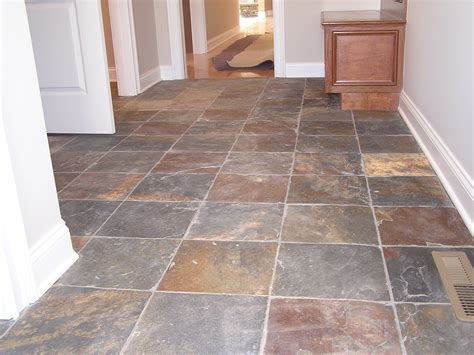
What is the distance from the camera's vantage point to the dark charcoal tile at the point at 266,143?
2.94 metres

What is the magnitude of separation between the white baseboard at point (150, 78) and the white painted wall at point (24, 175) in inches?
117

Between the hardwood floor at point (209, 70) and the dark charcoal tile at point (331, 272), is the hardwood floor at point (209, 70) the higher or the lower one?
the higher one

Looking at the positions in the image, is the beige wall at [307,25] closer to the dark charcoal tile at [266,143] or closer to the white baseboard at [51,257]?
the dark charcoal tile at [266,143]

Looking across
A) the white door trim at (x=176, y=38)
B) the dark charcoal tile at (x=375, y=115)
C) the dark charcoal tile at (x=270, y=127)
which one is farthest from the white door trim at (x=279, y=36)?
the dark charcoal tile at (x=270, y=127)

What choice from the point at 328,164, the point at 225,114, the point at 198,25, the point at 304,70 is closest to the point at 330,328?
the point at 328,164

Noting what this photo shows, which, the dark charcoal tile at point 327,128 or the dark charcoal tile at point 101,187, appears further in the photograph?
the dark charcoal tile at point 327,128

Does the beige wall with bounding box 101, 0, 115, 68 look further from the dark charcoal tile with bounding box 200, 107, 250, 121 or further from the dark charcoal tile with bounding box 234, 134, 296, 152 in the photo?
the dark charcoal tile with bounding box 234, 134, 296, 152

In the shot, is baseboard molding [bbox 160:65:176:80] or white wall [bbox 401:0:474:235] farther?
baseboard molding [bbox 160:65:176:80]

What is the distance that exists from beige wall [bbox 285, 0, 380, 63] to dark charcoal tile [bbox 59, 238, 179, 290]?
10.8 ft

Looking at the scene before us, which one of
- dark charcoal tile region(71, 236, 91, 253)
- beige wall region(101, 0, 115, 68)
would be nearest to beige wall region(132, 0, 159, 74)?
beige wall region(101, 0, 115, 68)

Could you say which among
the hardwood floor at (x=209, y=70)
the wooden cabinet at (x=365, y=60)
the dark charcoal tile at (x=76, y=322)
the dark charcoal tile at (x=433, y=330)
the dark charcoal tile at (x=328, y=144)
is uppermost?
the wooden cabinet at (x=365, y=60)

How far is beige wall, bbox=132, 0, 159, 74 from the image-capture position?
4.47 meters

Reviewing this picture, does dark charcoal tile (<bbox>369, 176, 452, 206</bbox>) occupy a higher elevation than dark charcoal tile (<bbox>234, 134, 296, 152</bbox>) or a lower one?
lower

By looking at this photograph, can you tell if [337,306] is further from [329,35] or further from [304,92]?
[304,92]
